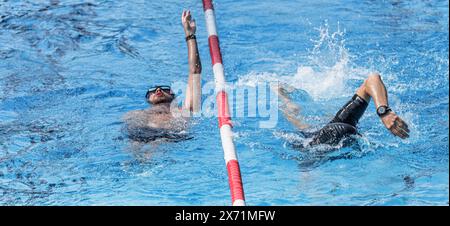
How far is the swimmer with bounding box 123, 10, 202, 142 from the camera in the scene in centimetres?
569

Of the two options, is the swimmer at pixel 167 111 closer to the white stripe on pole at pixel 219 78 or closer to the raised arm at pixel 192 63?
the raised arm at pixel 192 63

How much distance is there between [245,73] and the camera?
7066 millimetres

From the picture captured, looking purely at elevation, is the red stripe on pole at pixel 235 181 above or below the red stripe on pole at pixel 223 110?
below

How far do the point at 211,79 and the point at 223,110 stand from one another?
190cm

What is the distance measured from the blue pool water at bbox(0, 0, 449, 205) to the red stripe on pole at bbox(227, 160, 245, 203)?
0.34 metres

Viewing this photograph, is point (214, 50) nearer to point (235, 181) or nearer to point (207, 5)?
point (207, 5)

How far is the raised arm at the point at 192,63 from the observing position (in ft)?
18.9

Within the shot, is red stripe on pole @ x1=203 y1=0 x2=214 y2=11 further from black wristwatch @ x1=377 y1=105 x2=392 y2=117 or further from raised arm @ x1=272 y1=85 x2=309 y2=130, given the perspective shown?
black wristwatch @ x1=377 y1=105 x2=392 y2=117

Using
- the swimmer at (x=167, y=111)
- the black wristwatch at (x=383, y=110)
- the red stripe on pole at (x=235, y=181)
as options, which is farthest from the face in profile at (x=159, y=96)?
the black wristwatch at (x=383, y=110)

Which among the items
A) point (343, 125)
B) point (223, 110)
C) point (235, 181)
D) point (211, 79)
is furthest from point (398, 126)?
point (211, 79)

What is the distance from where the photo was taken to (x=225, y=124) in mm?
4926
